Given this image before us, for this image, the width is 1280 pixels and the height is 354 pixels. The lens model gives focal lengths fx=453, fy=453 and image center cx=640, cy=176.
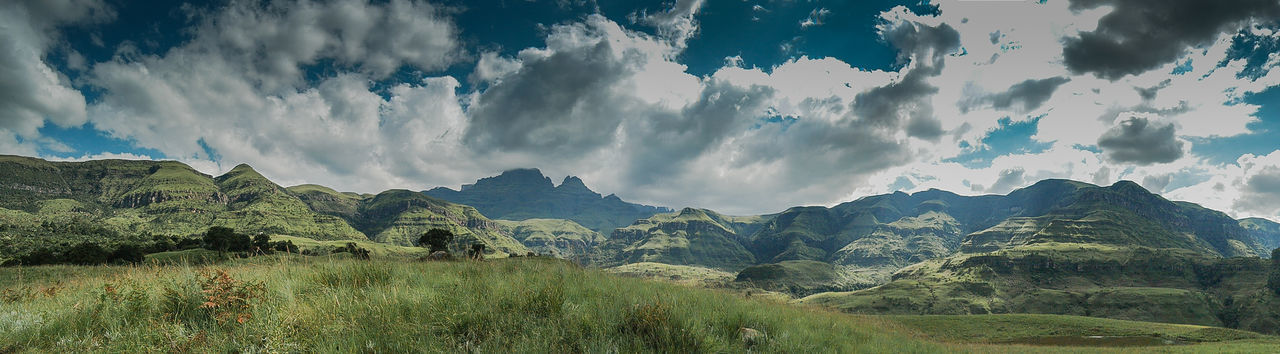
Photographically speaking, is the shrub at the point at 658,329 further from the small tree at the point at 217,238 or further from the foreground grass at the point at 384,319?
the small tree at the point at 217,238

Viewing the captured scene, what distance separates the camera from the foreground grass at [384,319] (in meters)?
5.79

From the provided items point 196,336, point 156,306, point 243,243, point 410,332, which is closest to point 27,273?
point 156,306

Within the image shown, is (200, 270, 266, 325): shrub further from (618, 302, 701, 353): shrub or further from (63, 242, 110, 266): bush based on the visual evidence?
(63, 242, 110, 266): bush

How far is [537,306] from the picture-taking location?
23.0 ft

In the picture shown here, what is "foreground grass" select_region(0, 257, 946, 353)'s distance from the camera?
579 centimetres

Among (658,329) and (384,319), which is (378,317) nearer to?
(384,319)

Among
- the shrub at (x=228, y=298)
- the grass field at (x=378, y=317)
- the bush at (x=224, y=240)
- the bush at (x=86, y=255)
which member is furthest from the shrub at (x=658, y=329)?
the bush at (x=224, y=240)

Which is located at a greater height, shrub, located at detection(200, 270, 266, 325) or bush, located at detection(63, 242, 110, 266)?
shrub, located at detection(200, 270, 266, 325)

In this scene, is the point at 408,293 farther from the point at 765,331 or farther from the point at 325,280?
the point at 765,331

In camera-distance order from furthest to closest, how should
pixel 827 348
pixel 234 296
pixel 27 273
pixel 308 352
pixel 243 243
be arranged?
pixel 243 243 → pixel 27 273 → pixel 827 348 → pixel 234 296 → pixel 308 352

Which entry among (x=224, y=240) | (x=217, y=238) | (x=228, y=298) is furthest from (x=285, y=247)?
(x=217, y=238)

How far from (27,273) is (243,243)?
49.5 m

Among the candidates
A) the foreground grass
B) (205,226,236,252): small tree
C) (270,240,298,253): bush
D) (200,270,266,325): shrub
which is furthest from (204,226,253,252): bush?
(200,270,266,325): shrub

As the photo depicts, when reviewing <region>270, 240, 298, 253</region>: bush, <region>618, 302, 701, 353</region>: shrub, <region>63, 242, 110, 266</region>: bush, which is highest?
<region>270, 240, 298, 253</region>: bush
